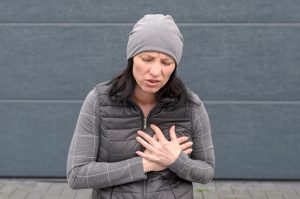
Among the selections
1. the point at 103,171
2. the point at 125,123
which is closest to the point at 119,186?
the point at 103,171

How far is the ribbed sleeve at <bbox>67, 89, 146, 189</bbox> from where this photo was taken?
2.04m

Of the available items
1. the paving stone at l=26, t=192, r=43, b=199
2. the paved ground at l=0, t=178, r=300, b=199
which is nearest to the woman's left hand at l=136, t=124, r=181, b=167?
the paved ground at l=0, t=178, r=300, b=199

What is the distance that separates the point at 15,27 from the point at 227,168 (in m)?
2.71

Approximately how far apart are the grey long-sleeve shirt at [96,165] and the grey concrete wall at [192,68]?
343 cm

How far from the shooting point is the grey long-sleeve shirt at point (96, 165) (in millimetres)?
2039

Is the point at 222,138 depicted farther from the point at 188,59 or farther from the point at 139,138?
the point at 139,138

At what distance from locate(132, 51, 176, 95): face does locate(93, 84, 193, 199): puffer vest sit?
137 mm

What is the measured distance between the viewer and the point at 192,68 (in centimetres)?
552

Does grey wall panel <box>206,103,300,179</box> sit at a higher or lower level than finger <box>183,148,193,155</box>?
lower

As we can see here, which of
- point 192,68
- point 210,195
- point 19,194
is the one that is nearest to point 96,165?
point 210,195

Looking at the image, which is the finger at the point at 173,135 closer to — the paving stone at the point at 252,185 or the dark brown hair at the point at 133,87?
the dark brown hair at the point at 133,87

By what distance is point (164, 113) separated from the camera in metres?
2.11

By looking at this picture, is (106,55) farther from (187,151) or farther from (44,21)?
(187,151)

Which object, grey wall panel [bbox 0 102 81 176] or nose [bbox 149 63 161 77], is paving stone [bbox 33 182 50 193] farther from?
nose [bbox 149 63 161 77]
